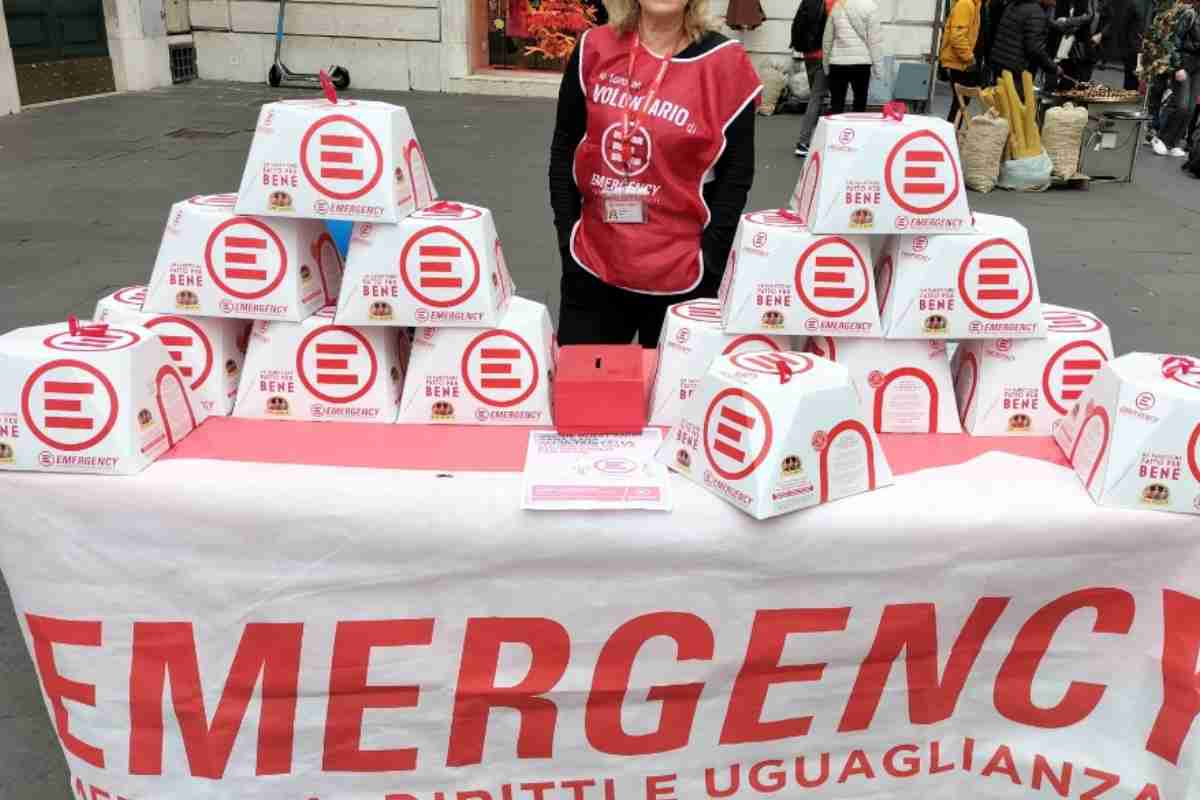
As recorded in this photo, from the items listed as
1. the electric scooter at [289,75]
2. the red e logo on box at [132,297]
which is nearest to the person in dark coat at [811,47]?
the electric scooter at [289,75]

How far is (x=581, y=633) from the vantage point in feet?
7.18

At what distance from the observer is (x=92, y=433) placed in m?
Result: 2.09

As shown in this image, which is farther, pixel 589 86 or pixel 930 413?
pixel 589 86

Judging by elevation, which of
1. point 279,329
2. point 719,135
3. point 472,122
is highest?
point 719,135

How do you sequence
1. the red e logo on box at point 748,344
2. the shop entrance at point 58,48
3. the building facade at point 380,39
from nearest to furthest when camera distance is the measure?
the red e logo on box at point 748,344, the shop entrance at point 58,48, the building facade at point 380,39

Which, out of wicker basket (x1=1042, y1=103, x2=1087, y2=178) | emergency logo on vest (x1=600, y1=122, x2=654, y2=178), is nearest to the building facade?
wicker basket (x1=1042, y1=103, x2=1087, y2=178)

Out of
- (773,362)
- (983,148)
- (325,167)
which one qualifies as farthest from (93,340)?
(983,148)

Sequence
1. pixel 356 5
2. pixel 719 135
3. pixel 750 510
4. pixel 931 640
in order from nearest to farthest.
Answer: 1. pixel 750 510
2. pixel 931 640
3. pixel 719 135
4. pixel 356 5

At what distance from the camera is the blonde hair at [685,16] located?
111 inches

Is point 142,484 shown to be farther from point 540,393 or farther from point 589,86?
point 589,86

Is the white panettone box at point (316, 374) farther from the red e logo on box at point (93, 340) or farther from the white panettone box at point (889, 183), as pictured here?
the white panettone box at point (889, 183)

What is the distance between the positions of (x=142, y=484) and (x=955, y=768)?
74.1 inches

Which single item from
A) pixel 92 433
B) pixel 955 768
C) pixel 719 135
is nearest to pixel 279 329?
pixel 92 433

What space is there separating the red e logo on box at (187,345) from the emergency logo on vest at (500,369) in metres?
0.64
